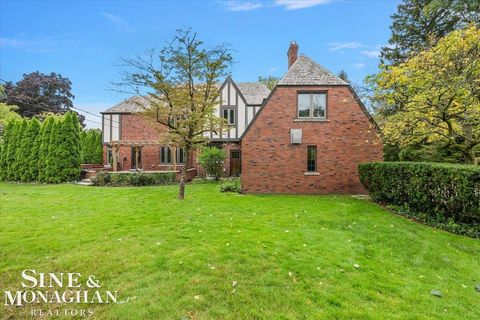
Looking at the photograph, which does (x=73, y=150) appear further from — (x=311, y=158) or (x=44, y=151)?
(x=311, y=158)

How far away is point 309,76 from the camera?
12891 mm

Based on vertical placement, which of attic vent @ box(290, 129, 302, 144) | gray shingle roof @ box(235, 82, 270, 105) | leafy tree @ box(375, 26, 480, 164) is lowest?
attic vent @ box(290, 129, 302, 144)

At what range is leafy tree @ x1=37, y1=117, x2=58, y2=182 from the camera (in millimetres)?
17516

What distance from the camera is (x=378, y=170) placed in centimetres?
1016

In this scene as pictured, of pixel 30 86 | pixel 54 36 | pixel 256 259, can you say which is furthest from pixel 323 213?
pixel 30 86

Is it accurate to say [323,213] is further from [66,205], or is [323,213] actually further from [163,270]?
[66,205]

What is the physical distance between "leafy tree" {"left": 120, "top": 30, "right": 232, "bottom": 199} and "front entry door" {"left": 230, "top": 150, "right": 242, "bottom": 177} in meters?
9.97

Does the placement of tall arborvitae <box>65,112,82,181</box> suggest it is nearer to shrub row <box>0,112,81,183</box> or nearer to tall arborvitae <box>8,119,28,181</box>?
shrub row <box>0,112,81,183</box>

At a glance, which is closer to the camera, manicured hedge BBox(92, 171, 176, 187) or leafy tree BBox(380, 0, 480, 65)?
manicured hedge BBox(92, 171, 176, 187)

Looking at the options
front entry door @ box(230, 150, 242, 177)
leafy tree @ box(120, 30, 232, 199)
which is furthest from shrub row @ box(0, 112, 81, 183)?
front entry door @ box(230, 150, 242, 177)

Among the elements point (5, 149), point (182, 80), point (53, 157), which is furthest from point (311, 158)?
point (5, 149)

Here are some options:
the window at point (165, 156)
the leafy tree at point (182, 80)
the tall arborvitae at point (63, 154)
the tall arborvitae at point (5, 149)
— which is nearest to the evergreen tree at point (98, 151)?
the tall arborvitae at point (5, 149)

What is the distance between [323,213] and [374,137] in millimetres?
6209

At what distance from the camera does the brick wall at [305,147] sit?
12.6 meters
